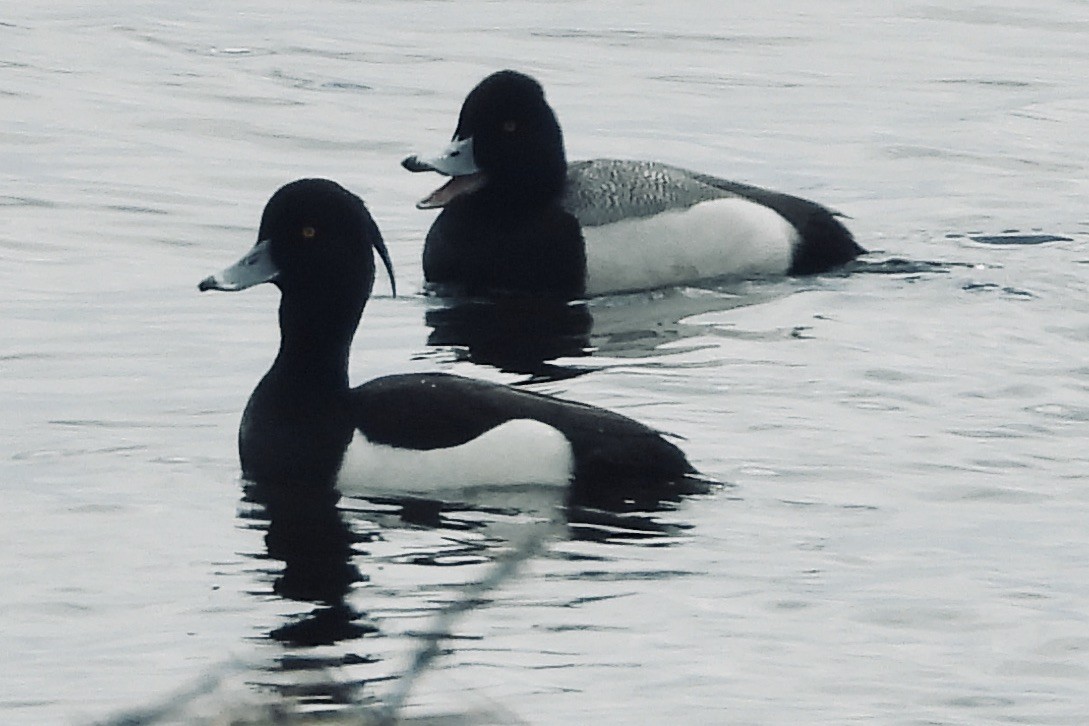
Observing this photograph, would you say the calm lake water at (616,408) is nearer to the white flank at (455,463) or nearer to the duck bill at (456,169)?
the white flank at (455,463)

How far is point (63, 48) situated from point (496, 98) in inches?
350

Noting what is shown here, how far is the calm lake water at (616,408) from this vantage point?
6.89 meters

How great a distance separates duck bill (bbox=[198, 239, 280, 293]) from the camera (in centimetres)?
886

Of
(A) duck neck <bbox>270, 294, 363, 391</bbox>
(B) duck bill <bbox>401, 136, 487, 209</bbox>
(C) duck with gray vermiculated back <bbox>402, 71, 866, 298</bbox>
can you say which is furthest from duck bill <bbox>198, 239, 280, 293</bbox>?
(B) duck bill <bbox>401, 136, 487, 209</bbox>

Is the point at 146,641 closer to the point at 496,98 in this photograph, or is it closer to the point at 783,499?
the point at 783,499

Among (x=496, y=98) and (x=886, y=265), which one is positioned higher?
(x=496, y=98)

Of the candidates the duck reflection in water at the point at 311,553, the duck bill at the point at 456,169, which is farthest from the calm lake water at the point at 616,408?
the duck bill at the point at 456,169

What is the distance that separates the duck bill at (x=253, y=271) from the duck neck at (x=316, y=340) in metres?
0.13

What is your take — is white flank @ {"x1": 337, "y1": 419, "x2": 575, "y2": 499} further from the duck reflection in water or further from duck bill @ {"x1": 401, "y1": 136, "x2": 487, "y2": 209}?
duck bill @ {"x1": 401, "y1": 136, "x2": 487, "y2": 209}

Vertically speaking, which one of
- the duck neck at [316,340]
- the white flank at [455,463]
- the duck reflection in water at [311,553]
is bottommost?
the duck reflection in water at [311,553]

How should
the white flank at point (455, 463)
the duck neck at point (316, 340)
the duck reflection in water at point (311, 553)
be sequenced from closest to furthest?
1. the duck reflection in water at point (311, 553)
2. the white flank at point (455, 463)
3. the duck neck at point (316, 340)

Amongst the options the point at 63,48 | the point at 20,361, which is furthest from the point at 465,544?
the point at 63,48

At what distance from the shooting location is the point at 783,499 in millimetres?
8602

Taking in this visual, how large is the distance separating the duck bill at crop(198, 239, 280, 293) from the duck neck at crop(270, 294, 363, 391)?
0.13m
